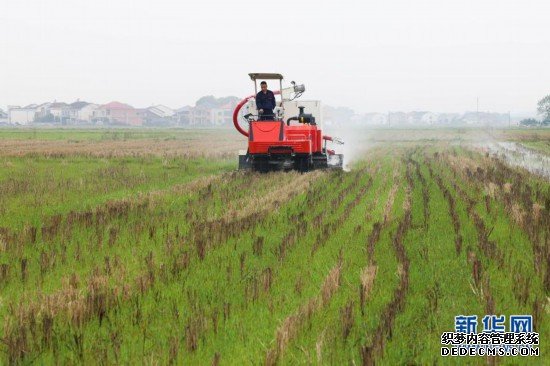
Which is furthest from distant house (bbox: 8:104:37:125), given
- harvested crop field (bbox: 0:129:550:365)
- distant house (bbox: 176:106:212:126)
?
harvested crop field (bbox: 0:129:550:365)

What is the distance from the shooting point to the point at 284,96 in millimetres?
18594

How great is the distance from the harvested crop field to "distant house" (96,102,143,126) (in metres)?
150

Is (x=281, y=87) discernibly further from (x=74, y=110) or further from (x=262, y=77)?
(x=74, y=110)

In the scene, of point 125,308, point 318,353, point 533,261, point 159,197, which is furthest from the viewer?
point 159,197

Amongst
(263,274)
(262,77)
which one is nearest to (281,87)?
(262,77)

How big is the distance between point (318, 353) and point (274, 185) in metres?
10.2

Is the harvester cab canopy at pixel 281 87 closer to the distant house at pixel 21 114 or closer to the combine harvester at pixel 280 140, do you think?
the combine harvester at pixel 280 140

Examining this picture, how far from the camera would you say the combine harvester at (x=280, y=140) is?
56.0ft

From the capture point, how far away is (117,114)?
6171 inches

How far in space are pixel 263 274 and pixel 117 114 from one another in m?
158

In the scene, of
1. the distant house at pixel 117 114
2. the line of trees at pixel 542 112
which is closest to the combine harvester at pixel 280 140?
the line of trees at pixel 542 112

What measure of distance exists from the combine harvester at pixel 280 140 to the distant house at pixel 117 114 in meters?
144

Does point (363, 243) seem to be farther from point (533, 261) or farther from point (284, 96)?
point (284, 96)

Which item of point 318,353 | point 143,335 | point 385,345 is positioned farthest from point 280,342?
point 143,335
